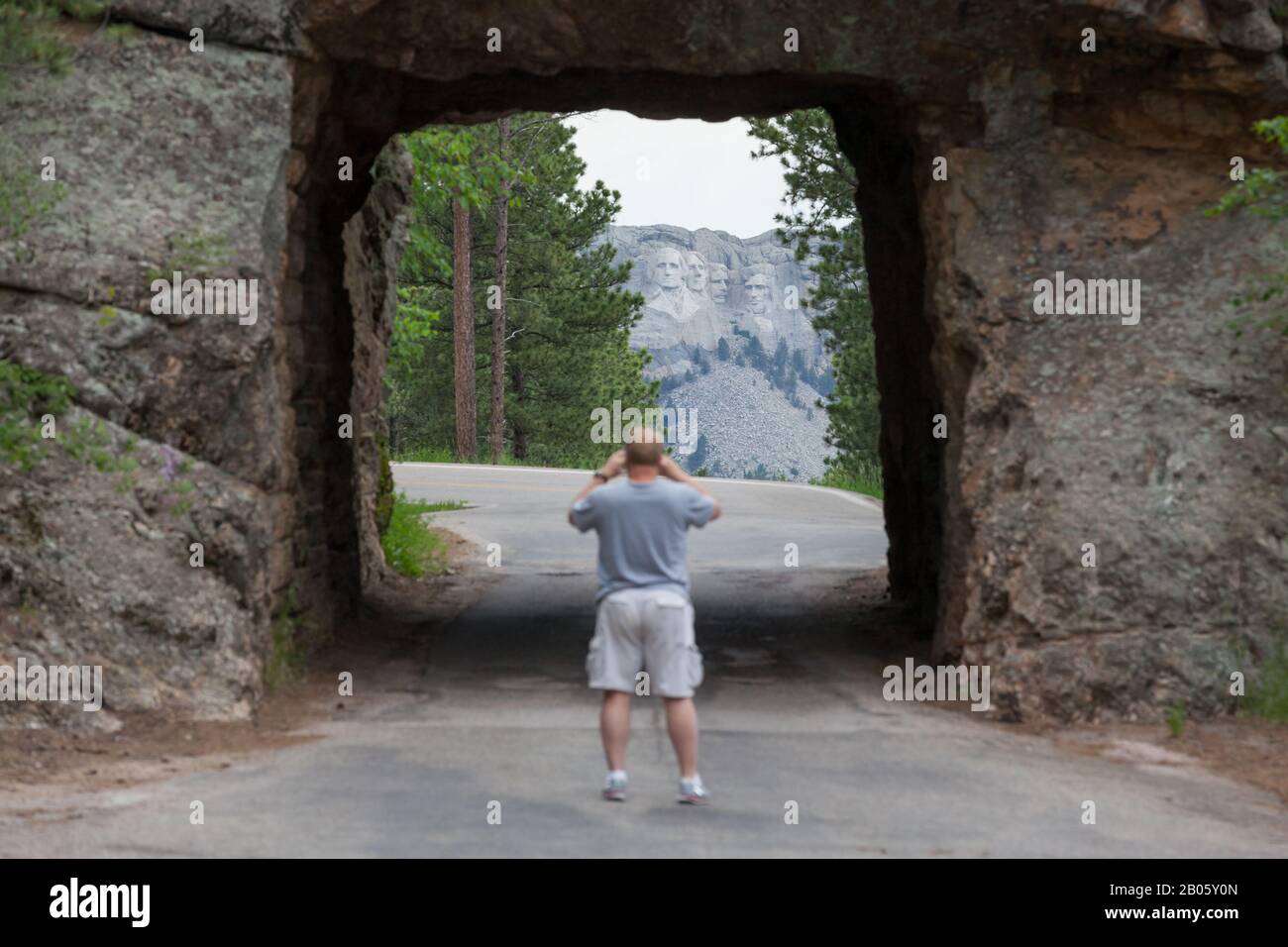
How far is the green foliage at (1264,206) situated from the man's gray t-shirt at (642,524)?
4.46 meters

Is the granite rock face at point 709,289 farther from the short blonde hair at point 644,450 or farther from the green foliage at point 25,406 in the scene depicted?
the short blonde hair at point 644,450

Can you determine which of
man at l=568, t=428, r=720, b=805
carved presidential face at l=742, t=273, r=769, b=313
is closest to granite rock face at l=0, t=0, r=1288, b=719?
man at l=568, t=428, r=720, b=805

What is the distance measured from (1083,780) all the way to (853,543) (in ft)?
40.1

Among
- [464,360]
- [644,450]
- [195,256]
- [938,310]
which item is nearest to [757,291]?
[464,360]

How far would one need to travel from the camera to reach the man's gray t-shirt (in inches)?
298

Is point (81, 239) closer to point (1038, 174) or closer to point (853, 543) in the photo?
point (1038, 174)

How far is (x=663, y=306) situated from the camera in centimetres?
14425

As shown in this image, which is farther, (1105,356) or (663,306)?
(663,306)

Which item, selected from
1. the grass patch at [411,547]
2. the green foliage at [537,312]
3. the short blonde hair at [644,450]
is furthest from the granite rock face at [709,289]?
the short blonde hair at [644,450]

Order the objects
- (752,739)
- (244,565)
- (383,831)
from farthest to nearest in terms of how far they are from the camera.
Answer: (244,565) → (752,739) → (383,831)

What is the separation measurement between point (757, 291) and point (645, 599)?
14674 centimetres

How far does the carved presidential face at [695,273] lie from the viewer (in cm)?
14812

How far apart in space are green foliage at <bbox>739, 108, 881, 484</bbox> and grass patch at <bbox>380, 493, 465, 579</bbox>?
495 inches

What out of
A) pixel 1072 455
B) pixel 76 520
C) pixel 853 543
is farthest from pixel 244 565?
pixel 853 543
